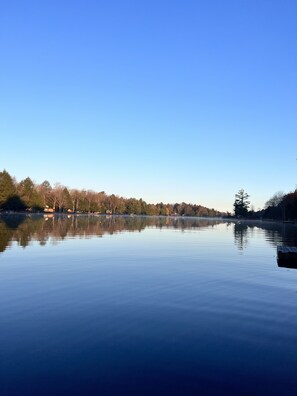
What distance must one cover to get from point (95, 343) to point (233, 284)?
33.0 ft

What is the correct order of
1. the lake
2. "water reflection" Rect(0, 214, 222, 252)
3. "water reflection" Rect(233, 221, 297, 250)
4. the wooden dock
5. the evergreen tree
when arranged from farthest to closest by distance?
the evergreen tree → "water reflection" Rect(233, 221, 297, 250) → "water reflection" Rect(0, 214, 222, 252) → the wooden dock → the lake

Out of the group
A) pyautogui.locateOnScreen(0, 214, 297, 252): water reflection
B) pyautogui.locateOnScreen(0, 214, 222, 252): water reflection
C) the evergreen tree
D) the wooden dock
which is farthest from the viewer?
the evergreen tree

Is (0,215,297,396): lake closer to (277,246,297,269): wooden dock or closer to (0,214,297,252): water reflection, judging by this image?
(277,246,297,269): wooden dock

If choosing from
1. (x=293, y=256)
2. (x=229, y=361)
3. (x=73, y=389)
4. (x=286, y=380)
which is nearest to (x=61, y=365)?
(x=73, y=389)

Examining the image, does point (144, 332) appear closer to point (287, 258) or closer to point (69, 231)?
point (287, 258)

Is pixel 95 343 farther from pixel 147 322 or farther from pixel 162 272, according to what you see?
pixel 162 272

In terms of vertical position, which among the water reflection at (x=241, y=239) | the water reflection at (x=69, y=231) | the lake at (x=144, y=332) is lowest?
the lake at (x=144, y=332)

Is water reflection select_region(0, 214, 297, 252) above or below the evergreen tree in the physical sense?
below

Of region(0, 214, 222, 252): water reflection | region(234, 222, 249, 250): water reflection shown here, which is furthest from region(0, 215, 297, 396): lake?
region(234, 222, 249, 250): water reflection

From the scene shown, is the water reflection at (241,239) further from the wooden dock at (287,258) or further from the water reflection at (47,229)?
the water reflection at (47,229)

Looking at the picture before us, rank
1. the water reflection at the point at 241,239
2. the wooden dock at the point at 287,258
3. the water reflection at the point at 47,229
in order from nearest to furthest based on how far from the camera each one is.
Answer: the wooden dock at the point at 287,258 → the water reflection at the point at 47,229 → the water reflection at the point at 241,239

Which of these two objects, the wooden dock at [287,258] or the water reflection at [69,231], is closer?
the wooden dock at [287,258]

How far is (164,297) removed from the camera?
14391mm

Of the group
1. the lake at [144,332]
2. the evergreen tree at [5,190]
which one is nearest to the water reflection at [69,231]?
the lake at [144,332]
